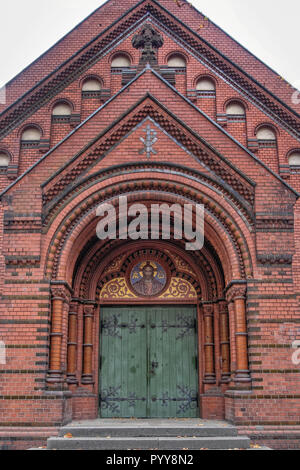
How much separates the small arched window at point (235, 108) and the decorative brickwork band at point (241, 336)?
179 inches

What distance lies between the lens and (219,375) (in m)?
11.1

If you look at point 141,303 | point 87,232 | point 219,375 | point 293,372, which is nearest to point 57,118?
point 87,232

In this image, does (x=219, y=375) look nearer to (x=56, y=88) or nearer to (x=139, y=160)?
(x=139, y=160)

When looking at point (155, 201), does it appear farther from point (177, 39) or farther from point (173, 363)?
point (177, 39)

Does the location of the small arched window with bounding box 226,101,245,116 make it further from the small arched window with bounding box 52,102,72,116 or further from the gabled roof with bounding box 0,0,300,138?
the small arched window with bounding box 52,102,72,116

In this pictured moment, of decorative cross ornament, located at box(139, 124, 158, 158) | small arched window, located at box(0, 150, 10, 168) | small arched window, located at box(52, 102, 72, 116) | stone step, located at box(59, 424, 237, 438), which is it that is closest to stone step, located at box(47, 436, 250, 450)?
stone step, located at box(59, 424, 237, 438)

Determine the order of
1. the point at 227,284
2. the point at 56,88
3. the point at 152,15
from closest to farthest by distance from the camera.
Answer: the point at 227,284 → the point at 56,88 → the point at 152,15

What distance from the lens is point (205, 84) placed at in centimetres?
1288

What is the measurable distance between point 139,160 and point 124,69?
3281mm

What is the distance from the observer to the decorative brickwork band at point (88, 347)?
11195 millimetres

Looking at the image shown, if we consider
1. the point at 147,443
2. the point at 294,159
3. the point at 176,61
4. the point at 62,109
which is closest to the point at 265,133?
the point at 294,159

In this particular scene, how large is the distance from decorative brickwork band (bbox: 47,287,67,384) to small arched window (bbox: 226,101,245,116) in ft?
19.3

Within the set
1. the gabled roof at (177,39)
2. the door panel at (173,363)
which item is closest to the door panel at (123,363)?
the door panel at (173,363)

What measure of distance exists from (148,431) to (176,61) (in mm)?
8718
